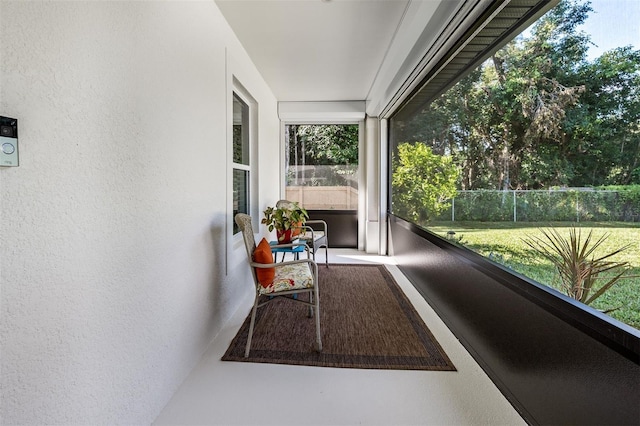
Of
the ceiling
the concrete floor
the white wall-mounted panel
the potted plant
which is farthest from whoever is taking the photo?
the white wall-mounted panel

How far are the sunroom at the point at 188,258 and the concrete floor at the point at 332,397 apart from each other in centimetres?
1

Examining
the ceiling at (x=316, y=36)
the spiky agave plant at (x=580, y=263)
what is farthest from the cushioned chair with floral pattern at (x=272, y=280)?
the ceiling at (x=316, y=36)

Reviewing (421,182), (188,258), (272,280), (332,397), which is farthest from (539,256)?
(421,182)

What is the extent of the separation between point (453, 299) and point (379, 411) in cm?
117

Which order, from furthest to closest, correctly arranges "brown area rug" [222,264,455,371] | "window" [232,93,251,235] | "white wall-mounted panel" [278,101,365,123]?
"white wall-mounted panel" [278,101,365,123] < "window" [232,93,251,235] < "brown area rug" [222,264,455,371]

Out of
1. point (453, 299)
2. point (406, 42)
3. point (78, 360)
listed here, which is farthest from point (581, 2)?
point (78, 360)

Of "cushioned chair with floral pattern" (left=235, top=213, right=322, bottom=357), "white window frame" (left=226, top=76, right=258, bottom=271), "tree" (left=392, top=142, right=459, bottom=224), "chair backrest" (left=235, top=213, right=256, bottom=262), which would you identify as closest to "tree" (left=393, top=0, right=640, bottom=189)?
"tree" (left=392, top=142, right=459, bottom=224)

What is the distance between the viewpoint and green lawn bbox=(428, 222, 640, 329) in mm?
986

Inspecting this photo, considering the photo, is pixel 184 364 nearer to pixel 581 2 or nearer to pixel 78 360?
pixel 78 360

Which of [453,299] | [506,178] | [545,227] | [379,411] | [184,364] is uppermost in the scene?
[506,178]

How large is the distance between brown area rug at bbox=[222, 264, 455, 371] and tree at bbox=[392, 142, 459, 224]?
988mm

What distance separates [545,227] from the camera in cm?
137

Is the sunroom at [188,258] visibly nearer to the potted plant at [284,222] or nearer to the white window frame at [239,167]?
the white window frame at [239,167]

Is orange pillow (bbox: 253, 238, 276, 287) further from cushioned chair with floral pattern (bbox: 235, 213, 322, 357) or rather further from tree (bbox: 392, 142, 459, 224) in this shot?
tree (bbox: 392, 142, 459, 224)
